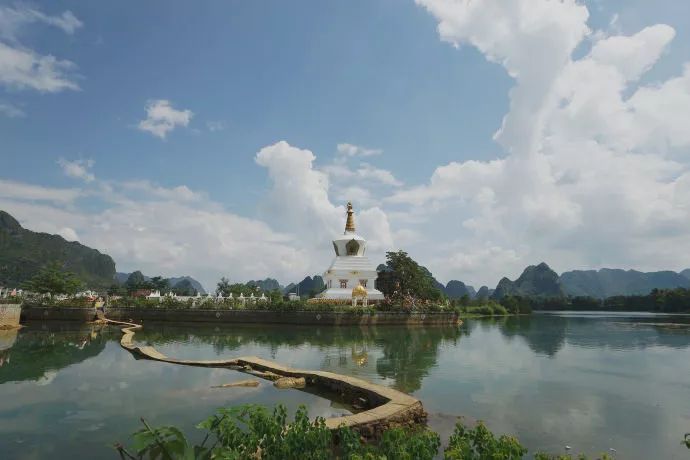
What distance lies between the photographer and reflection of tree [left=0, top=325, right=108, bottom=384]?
18844 mm

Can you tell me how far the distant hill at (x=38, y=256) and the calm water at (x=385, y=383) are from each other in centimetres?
7835

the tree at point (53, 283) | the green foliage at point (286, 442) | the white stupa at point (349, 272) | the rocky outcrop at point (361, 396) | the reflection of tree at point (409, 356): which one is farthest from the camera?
the white stupa at point (349, 272)

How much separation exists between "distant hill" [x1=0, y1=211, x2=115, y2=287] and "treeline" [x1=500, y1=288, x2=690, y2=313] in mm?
108244

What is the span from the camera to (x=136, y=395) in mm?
14938

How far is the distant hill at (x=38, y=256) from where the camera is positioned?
4412 inches

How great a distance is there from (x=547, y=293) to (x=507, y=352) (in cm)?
17907

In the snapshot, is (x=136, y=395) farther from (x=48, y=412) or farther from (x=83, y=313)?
(x=83, y=313)

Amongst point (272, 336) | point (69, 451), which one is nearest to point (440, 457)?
point (69, 451)

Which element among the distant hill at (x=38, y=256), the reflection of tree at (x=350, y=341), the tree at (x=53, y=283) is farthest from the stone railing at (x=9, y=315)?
the distant hill at (x=38, y=256)

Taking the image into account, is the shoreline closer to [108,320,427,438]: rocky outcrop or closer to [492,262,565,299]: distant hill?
[108,320,427,438]: rocky outcrop

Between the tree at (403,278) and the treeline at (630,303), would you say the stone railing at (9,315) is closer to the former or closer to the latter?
the tree at (403,278)

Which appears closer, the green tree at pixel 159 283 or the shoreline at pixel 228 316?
the shoreline at pixel 228 316

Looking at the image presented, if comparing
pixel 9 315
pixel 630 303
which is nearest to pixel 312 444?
pixel 9 315

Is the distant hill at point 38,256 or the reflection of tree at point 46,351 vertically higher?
the distant hill at point 38,256
